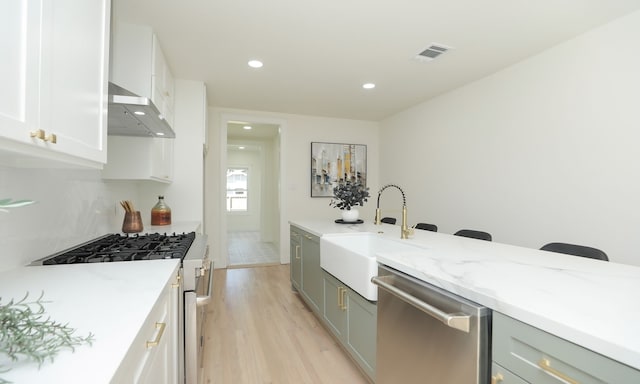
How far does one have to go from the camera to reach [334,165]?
5.16m

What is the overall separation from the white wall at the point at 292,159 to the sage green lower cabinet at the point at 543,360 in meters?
4.10

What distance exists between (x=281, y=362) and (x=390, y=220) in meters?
2.17

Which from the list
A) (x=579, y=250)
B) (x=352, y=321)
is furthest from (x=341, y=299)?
(x=579, y=250)

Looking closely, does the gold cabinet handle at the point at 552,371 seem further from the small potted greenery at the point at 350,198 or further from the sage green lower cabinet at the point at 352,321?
the small potted greenery at the point at 350,198

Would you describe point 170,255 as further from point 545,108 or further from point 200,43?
point 545,108

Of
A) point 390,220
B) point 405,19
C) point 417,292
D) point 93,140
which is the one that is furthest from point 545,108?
point 93,140

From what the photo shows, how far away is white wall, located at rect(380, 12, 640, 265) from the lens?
2.23m

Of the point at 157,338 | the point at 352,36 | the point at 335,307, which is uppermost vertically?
the point at 352,36

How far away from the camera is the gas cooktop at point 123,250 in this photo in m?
1.39

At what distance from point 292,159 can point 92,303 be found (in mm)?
4161

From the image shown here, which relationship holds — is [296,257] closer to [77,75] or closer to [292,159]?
[292,159]

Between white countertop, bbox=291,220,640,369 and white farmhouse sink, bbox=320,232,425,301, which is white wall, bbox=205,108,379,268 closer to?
white farmhouse sink, bbox=320,232,425,301

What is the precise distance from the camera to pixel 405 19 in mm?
2219

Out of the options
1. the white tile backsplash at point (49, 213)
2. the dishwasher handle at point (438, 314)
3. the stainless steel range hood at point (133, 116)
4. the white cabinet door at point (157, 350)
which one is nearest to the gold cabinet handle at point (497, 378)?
the dishwasher handle at point (438, 314)
